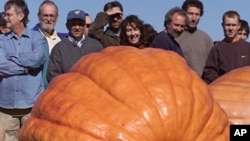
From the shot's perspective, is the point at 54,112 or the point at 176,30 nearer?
the point at 54,112

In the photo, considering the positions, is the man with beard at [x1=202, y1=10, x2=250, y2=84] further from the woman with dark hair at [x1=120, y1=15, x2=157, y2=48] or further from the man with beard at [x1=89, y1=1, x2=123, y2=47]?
the man with beard at [x1=89, y1=1, x2=123, y2=47]

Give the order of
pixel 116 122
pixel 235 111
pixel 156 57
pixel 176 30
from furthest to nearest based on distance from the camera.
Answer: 1. pixel 176 30
2. pixel 235 111
3. pixel 156 57
4. pixel 116 122

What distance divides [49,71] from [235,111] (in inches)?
97.3

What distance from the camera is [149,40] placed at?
618 cm

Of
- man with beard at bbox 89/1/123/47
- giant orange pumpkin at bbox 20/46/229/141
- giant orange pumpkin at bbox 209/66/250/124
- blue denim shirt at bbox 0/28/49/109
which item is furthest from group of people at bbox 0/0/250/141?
giant orange pumpkin at bbox 20/46/229/141

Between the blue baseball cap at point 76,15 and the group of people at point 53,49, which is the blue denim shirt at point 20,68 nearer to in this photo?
the group of people at point 53,49

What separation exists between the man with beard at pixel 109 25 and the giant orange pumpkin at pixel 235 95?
2.67m

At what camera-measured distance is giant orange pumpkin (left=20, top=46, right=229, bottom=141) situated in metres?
2.79

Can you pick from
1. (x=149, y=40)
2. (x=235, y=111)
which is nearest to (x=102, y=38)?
(x=149, y=40)

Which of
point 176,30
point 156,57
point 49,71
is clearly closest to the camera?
point 156,57

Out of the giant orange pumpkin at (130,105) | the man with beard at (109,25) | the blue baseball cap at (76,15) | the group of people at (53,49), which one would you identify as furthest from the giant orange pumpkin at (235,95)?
the man with beard at (109,25)

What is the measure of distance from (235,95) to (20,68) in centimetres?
258

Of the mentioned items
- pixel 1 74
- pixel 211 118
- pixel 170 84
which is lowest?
pixel 1 74

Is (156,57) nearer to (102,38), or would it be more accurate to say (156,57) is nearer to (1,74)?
(1,74)
